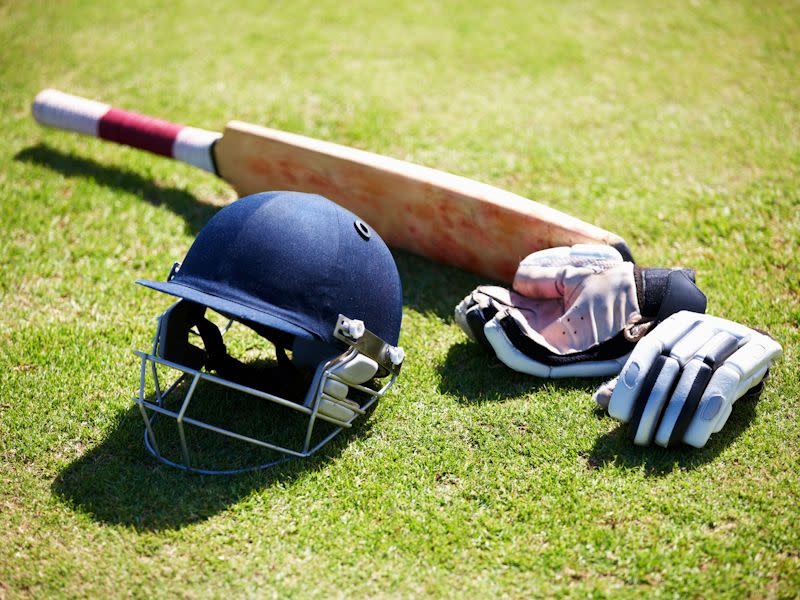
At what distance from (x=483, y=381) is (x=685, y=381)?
943 millimetres

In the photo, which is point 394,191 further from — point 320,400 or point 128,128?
point 128,128

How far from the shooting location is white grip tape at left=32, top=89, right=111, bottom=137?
17.6 feet

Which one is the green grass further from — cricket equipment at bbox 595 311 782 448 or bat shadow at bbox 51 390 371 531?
cricket equipment at bbox 595 311 782 448

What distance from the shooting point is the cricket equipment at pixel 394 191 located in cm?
414

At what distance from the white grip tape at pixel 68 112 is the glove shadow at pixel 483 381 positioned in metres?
3.17

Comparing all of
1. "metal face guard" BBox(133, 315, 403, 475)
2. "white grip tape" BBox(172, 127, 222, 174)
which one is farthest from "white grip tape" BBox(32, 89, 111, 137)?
"metal face guard" BBox(133, 315, 403, 475)

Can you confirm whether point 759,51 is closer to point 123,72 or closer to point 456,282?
point 456,282

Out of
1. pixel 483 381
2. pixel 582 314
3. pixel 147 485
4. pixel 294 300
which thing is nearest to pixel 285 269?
Answer: pixel 294 300

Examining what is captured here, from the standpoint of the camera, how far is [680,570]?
2797 mm

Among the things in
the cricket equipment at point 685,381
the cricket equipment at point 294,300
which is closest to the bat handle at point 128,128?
the cricket equipment at point 294,300

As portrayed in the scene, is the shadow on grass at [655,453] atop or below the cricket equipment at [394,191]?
below

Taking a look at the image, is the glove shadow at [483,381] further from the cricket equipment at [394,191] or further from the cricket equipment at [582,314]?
the cricket equipment at [394,191]

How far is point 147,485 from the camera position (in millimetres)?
3162

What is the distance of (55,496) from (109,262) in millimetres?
1797
